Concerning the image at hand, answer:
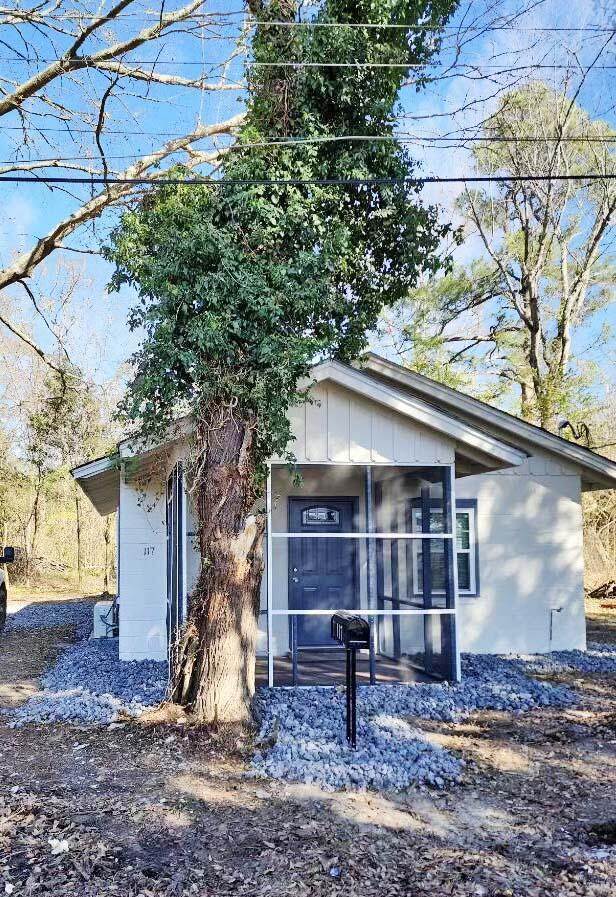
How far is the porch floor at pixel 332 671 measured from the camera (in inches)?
332

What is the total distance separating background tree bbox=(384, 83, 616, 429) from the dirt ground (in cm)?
1404

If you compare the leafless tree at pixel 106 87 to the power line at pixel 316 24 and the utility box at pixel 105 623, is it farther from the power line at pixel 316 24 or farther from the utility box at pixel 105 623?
the utility box at pixel 105 623

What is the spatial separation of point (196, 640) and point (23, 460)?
1586 centimetres

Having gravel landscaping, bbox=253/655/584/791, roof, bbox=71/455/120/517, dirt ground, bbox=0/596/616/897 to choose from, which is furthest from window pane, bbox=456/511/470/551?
roof, bbox=71/455/120/517

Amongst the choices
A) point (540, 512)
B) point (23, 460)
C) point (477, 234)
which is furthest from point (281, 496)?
point (477, 234)

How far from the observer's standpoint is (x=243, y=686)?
21.1 feet

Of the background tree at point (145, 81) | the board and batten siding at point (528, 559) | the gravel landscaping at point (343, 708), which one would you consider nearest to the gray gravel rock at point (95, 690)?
the gravel landscaping at point (343, 708)

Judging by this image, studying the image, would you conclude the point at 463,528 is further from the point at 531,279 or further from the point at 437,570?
the point at 531,279

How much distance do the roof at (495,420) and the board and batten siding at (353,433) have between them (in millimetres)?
2429

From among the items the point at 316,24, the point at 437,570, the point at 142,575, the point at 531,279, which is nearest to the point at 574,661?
the point at 437,570

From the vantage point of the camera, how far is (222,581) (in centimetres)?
650

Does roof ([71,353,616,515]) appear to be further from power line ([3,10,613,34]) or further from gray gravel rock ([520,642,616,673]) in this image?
power line ([3,10,613,34])

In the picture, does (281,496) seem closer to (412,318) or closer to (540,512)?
(540,512)

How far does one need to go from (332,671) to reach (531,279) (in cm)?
1487
